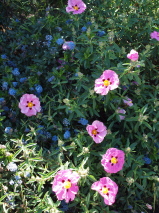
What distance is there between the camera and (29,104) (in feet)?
8.54

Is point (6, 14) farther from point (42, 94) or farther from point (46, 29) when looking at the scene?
point (42, 94)

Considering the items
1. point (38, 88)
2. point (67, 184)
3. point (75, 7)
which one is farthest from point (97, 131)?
point (75, 7)

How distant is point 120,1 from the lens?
330 centimetres

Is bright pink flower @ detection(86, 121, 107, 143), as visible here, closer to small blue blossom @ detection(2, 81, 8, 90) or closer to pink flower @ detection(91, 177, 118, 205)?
pink flower @ detection(91, 177, 118, 205)

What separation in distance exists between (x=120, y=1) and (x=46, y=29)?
86cm

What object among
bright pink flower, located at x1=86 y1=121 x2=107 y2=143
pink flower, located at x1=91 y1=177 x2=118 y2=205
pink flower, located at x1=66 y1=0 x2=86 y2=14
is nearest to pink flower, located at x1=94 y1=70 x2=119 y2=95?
bright pink flower, located at x1=86 y1=121 x2=107 y2=143

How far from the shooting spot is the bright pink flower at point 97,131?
244 centimetres

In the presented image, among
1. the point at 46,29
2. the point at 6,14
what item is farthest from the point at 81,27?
the point at 6,14

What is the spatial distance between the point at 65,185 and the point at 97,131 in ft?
1.89

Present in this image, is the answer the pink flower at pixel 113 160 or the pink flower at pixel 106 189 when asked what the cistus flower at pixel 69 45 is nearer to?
the pink flower at pixel 113 160

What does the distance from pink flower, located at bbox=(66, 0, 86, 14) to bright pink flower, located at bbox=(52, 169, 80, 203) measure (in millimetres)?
1560

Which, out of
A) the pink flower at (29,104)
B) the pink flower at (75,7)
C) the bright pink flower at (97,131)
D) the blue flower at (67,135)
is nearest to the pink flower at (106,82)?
the bright pink flower at (97,131)

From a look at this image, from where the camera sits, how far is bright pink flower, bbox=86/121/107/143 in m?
2.44

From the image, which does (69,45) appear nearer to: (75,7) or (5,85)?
(75,7)
